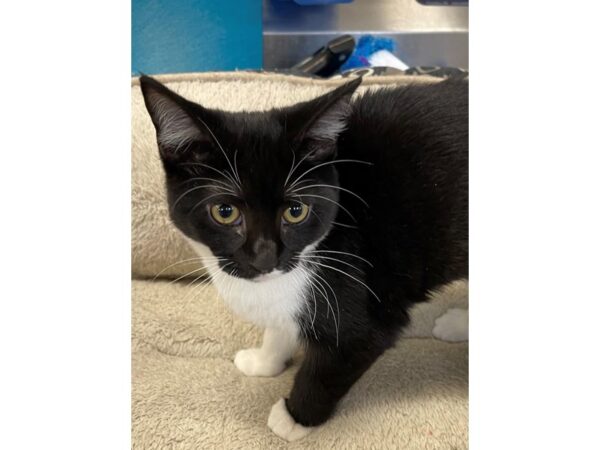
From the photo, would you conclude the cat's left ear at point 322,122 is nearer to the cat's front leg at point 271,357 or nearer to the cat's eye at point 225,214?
the cat's eye at point 225,214

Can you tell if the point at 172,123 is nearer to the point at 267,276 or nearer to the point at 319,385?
the point at 267,276

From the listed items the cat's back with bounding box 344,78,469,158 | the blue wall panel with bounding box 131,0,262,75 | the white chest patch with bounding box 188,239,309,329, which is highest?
the blue wall panel with bounding box 131,0,262,75

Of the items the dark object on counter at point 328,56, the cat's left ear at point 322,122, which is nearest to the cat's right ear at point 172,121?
the cat's left ear at point 322,122

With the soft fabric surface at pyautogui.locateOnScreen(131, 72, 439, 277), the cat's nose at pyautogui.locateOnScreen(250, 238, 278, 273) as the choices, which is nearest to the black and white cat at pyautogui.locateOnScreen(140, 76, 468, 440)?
the cat's nose at pyautogui.locateOnScreen(250, 238, 278, 273)

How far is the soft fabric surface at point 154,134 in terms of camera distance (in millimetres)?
863

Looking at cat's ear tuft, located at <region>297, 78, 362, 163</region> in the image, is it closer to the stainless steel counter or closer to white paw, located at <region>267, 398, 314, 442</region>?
the stainless steel counter

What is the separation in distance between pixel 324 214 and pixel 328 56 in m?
0.37

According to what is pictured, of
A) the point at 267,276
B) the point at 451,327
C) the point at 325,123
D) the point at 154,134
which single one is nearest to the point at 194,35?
the point at 154,134

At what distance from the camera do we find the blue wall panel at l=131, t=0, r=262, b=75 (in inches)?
30.0

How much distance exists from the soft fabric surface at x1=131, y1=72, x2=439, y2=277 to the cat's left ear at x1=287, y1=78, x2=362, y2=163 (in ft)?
0.67

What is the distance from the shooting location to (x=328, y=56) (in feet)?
3.23

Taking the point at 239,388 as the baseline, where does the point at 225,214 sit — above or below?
above
